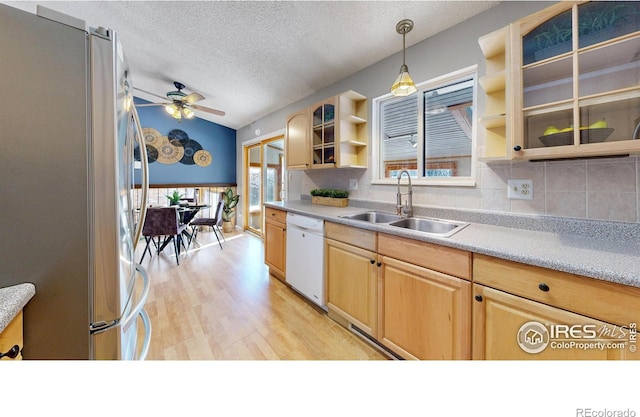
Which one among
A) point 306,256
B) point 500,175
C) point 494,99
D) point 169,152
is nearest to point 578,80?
point 494,99

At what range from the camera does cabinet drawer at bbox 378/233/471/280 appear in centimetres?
114

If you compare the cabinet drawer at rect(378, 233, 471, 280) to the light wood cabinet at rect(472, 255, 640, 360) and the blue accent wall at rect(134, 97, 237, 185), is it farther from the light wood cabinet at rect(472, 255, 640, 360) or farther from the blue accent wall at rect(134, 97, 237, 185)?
the blue accent wall at rect(134, 97, 237, 185)

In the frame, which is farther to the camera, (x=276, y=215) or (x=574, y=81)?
(x=276, y=215)

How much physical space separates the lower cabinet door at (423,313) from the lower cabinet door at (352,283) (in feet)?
0.29

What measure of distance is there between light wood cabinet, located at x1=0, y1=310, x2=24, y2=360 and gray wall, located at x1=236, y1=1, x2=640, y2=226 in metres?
2.21

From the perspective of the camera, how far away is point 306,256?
6.99 feet

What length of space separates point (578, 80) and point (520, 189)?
621mm

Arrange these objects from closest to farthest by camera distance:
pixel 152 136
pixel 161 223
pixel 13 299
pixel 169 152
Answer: pixel 13 299 < pixel 161 223 < pixel 152 136 < pixel 169 152

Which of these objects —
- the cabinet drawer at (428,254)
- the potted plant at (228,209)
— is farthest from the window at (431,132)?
the potted plant at (228,209)

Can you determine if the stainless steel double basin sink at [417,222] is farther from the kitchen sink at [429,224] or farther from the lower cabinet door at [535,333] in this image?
the lower cabinet door at [535,333]

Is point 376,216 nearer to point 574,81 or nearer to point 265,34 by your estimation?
point 574,81

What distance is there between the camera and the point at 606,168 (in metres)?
1.20

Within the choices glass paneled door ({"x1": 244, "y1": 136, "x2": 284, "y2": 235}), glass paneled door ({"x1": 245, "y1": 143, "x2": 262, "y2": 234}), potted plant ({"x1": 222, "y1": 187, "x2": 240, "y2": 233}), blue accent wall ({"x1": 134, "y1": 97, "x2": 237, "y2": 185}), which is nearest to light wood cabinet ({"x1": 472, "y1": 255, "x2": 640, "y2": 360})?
glass paneled door ({"x1": 244, "y1": 136, "x2": 284, "y2": 235})
